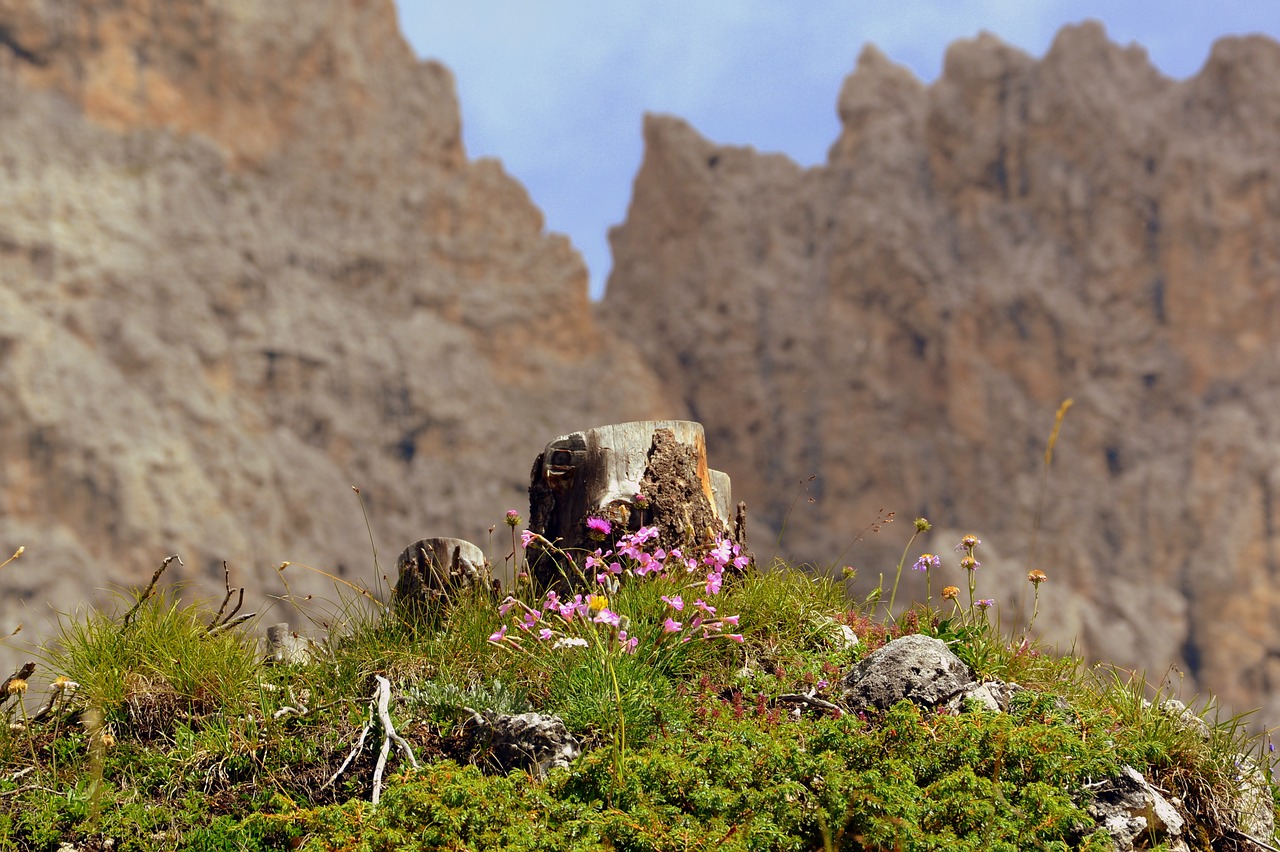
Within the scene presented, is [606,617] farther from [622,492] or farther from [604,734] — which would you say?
[622,492]

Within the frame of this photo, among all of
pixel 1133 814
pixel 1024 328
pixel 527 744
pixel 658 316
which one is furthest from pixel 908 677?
pixel 658 316

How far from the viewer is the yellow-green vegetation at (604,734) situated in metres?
3.76

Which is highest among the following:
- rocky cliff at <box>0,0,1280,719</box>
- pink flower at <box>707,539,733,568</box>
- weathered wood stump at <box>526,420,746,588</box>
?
rocky cliff at <box>0,0,1280,719</box>

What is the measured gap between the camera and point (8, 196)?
33312 mm

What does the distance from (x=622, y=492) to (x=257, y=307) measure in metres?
33.6

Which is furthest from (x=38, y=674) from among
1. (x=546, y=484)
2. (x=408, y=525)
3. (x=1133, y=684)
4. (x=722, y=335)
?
(x=722, y=335)

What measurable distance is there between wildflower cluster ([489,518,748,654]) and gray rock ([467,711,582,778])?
35cm

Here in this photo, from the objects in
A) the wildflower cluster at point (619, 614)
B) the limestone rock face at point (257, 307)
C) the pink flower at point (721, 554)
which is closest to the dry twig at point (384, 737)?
the wildflower cluster at point (619, 614)

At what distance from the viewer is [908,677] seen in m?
4.74

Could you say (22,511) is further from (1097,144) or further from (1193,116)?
(1193,116)

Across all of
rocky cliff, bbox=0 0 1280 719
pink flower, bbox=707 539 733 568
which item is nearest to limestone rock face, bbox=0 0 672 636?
rocky cliff, bbox=0 0 1280 719

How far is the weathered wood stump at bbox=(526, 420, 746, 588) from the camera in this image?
227 inches

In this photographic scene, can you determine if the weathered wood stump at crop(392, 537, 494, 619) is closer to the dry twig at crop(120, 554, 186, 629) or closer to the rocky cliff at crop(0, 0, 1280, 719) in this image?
the dry twig at crop(120, 554, 186, 629)

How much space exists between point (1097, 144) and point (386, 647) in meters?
44.8
